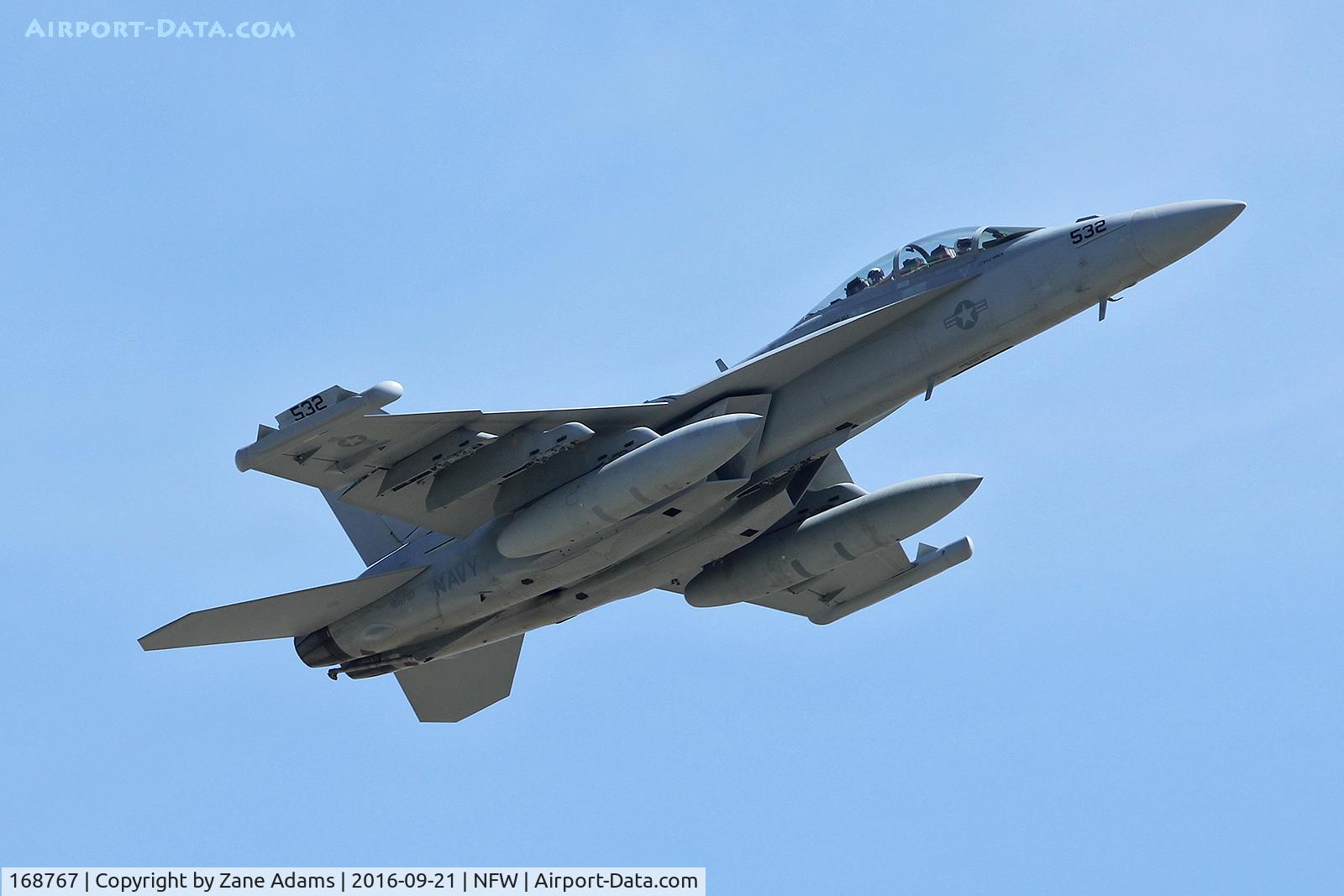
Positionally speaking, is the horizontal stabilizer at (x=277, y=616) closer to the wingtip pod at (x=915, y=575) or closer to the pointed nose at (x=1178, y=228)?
the wingtip pod at (x=915, y=575)

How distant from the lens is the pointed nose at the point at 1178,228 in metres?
17.9

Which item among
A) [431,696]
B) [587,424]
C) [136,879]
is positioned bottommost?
[136,879]

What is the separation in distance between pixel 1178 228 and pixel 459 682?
37.8 ft

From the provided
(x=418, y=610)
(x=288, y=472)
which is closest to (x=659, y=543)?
(x=418, y=610)

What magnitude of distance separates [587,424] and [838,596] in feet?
19.2

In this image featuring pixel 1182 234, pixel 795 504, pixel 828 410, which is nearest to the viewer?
pixel 1182 234

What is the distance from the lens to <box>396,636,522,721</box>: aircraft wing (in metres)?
23.7

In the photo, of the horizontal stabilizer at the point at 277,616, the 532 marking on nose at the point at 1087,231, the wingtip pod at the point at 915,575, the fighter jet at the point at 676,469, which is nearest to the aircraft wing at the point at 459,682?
the fighter jet at the point at 676,469

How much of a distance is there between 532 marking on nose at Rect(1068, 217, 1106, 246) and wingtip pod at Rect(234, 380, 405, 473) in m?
7.34

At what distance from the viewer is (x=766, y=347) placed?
2003 centimetres

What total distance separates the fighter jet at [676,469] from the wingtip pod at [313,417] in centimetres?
2

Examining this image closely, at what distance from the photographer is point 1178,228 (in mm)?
17969

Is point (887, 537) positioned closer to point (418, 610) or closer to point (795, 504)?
point (795, 504)

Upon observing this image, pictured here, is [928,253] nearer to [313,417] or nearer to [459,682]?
[313,417]
